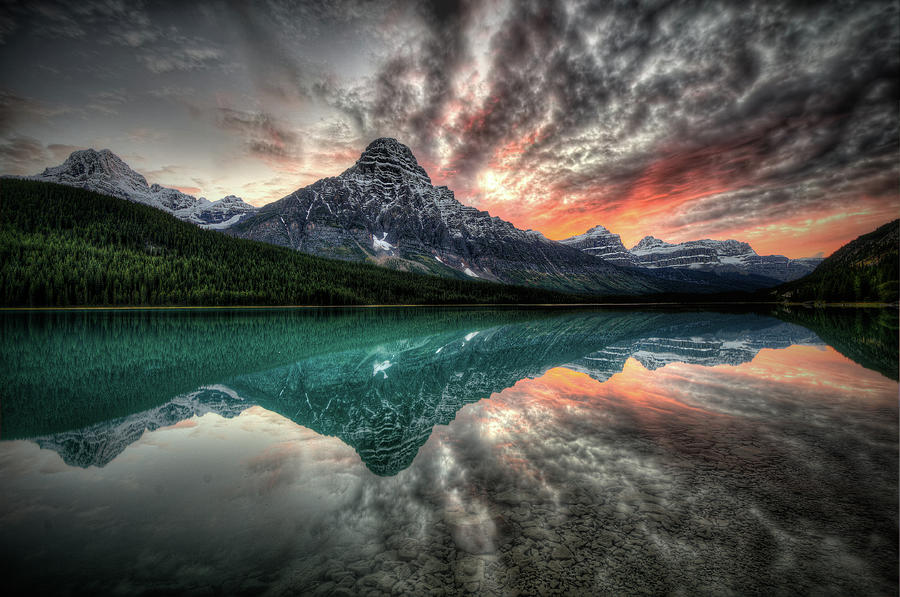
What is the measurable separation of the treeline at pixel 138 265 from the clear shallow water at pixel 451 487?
429ft

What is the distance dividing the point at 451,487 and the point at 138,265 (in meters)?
171

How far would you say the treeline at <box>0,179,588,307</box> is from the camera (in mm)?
111625

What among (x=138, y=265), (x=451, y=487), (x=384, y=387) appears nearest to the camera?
(x=451, y=487)

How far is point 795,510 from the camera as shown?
7.26 meters

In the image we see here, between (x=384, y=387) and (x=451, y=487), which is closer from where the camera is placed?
(x=451, y=487)

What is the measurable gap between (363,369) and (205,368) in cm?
1064

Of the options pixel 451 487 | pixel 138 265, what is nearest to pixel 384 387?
pixel 451 487

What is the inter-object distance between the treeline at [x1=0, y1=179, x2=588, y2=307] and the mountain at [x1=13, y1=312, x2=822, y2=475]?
407 feet

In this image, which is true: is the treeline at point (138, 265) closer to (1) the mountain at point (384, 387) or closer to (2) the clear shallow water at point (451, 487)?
(1) the mountain at point (384, 387)

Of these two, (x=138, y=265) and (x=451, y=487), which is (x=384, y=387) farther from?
(x=138, y=265)

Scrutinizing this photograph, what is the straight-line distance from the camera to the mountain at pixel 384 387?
12172 millimetres

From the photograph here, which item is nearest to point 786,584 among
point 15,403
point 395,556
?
point 395,556

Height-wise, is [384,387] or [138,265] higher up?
[138,265]

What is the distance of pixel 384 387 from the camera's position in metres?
20.4
